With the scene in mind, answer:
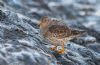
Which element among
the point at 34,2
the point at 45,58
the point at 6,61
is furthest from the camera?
the point at 34,2

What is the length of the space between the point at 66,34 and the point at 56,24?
24 centimetres

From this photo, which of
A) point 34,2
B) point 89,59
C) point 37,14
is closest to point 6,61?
point 89,59

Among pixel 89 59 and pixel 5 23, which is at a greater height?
pixel 5 23

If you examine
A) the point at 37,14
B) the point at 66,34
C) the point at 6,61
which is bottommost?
the point at 6,61

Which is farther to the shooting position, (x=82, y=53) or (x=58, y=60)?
(x=82, y=53)

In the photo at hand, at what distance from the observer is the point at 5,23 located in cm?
617

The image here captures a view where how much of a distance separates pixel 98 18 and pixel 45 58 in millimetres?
5657

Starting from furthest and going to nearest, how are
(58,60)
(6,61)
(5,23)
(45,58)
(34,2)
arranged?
1. (34,2)
2. (5,23)
3. (58,60)
4. (45,58)
5. (6,61)

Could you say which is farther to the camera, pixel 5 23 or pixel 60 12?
pixel 60 12

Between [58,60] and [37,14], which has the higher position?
[37,14]

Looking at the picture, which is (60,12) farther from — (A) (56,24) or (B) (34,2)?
(A) (56,24)

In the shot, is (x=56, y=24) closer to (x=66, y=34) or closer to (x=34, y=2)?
(x=66, y=34)

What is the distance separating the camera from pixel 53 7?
11062 mm

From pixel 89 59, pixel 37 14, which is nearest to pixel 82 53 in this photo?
pixel 89 59
